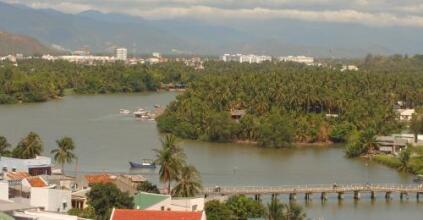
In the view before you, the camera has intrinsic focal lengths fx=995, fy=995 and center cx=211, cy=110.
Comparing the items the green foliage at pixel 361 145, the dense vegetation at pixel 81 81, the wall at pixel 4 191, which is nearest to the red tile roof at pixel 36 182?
the wall at pixel 4 191

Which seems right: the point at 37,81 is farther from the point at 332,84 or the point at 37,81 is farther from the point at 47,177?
the point at 47,177

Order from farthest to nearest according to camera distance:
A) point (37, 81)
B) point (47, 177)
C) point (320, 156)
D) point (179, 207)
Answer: point (37, 81)
point (320, 156)
point (47, 177)
point (179, 207)

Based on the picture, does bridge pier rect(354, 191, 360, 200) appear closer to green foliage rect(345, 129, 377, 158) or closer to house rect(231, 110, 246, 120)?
green foliage rect(345, 129, 377, 158)

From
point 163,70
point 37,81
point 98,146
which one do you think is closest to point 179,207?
point 98,146

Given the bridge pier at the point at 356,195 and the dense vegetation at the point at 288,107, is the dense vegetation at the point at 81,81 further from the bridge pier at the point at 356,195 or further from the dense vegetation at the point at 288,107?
the bridge pier at the point at 356,195

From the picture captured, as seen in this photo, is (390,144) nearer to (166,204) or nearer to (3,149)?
(3,149)

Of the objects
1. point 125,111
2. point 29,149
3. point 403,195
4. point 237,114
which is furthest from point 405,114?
point 29,149
